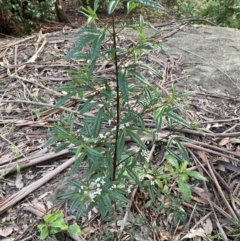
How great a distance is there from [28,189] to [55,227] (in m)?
0.27

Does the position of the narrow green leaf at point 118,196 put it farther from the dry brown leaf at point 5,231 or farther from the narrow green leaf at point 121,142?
the dry brown leaf at point 5,231

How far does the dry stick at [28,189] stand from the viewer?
1.60m

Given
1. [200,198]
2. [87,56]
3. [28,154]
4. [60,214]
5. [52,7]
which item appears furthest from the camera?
[52,7]

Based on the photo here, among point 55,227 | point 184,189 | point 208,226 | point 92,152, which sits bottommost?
point 208,226

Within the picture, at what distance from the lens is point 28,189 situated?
1.66 meters

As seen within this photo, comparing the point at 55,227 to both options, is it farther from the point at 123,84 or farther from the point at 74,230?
the point at 123,84

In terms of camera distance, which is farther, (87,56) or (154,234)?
(154,234)

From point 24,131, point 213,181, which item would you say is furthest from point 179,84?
point 24,131

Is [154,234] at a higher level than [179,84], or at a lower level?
lower

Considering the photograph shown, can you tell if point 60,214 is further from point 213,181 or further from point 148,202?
point 213,181

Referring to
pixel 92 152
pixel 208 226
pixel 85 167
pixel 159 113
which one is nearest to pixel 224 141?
pixel 208 226

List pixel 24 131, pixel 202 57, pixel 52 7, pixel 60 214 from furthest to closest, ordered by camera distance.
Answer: pixel 52 7, pixel 202 57, pixel 24 131, pixel 60 214

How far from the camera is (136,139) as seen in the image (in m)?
1.18

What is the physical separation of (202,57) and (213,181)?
1.32 m
